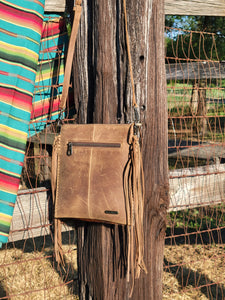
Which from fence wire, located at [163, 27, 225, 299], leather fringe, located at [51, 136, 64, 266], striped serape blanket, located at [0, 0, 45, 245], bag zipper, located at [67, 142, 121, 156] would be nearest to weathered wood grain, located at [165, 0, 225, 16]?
fence wire, located at [163, 27, 225, 299]

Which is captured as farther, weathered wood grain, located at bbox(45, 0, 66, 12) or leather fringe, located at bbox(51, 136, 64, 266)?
weathered wood grain, located at bbox(45, 0, 66, 12)

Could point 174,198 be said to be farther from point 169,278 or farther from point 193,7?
point 169,278

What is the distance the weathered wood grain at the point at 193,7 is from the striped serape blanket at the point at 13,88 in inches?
30.3

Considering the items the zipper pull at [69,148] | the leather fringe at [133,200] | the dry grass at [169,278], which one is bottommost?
the dry grass at [169,278]

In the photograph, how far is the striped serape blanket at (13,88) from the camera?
5.60 ft

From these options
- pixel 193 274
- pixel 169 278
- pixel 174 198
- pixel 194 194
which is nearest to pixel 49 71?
pixel 174 198

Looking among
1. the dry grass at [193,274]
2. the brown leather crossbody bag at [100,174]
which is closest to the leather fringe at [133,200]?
the brown leather crossbody bag at [100,174]

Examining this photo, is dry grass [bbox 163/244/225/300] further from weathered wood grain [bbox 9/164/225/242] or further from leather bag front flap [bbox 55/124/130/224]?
leather bag front flap [bbox 55/124/130/224]

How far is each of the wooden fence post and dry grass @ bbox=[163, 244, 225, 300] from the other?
0.79 meters

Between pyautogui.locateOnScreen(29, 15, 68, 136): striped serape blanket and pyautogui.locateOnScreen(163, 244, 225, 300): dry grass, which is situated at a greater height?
pyautogui.locateOnScreen(29, 15, 68, 136): striped serape blanket

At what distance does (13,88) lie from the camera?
5.62 feet

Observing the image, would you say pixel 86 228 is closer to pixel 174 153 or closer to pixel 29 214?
pixel 29 214

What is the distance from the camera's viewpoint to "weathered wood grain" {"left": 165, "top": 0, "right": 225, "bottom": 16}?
1.98 m

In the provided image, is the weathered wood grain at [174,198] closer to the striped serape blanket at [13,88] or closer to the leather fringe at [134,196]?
the striped serape blanket at [13,88]
